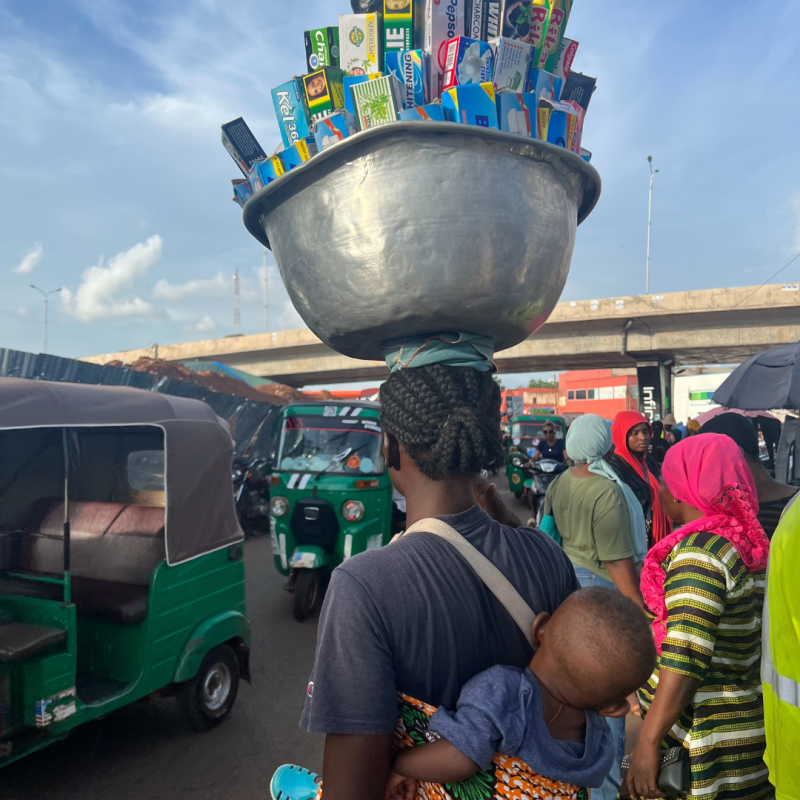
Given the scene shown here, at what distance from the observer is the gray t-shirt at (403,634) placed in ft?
3.28

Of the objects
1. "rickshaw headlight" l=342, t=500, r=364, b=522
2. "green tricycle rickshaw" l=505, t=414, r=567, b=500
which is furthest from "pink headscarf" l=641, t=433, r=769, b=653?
"green tricycle rickshaw" l=505, t=414, r=567, b=500

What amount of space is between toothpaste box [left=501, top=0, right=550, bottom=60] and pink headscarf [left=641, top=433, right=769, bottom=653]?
1.57 metres

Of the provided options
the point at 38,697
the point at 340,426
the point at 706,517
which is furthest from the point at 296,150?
the point at 340,426

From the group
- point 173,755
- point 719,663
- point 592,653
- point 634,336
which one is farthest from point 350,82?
point 634,336

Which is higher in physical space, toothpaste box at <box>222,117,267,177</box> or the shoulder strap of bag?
toothpaste box at <box>222,117,267,177</box>

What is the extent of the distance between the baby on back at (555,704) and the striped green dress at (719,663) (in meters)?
0.82

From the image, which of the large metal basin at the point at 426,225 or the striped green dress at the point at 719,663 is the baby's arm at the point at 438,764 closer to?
the large metal basin at the point at 426,225

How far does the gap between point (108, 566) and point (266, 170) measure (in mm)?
3607

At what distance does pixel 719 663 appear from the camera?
6.27 feet

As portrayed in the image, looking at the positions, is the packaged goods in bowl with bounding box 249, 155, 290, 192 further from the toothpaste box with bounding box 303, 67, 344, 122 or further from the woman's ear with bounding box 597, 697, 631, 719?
the woman's ear with bounding box 597, 697, 631, 719

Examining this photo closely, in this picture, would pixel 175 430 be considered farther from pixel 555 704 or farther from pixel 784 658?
pixel 784 658

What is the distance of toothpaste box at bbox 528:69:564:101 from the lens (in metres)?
1.35

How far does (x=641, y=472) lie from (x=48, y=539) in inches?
180

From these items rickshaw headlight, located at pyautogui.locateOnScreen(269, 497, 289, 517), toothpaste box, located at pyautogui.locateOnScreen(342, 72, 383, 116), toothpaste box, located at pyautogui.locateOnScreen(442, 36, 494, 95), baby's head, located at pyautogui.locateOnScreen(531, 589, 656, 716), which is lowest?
rickshaw headlight, located at pyautogui.locateOnScreen(269, 497, 289, 517)
